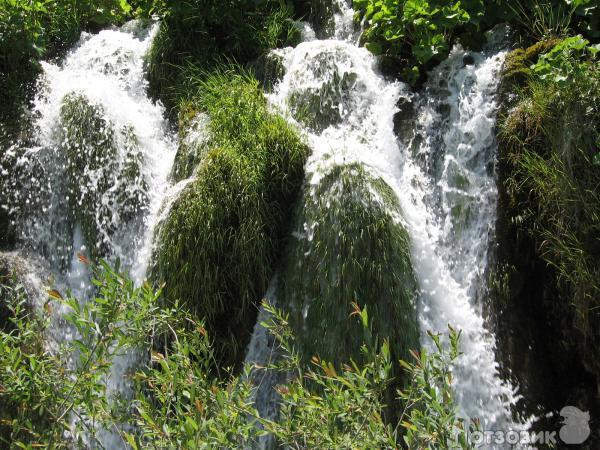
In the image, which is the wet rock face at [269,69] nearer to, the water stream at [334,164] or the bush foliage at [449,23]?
the water stream at [334,164]

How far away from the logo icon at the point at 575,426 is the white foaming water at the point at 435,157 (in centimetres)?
37

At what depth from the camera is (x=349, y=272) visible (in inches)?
164

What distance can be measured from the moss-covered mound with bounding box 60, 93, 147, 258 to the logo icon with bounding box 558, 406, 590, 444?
3.50 metres

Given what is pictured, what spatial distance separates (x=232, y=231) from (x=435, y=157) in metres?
1.67

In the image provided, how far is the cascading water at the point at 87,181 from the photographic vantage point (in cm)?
506

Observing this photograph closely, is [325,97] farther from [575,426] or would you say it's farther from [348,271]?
[575,426]

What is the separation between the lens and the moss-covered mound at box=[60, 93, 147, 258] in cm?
514

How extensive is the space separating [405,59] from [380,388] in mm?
4110

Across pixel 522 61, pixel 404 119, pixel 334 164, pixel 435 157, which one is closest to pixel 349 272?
pixel 334 164

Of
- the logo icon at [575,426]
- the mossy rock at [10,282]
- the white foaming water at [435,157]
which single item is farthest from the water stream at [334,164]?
the logo icon at [575,426]

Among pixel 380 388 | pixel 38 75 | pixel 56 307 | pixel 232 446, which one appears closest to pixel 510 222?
pixel 380 388

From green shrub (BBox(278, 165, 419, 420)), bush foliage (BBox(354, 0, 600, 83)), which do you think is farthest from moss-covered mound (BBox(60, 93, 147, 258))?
bush foliage (BBox(354, 0, 600, 83))

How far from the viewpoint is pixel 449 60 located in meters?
5.39

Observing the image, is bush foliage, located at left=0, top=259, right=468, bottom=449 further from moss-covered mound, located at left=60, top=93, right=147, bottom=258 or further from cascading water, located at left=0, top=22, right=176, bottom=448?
moss-covered mound, located at left=60, top=93, right=147, bottom=258
